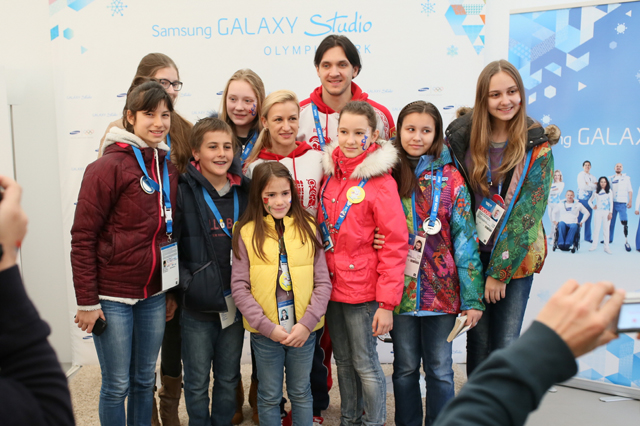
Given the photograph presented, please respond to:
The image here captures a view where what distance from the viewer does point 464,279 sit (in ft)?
7.18

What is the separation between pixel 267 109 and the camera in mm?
2391

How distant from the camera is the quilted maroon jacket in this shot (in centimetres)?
198

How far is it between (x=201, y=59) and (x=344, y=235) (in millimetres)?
2012

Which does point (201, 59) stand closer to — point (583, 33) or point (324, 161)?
point (324, 161)

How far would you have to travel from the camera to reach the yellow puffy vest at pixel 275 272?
2.12 meters

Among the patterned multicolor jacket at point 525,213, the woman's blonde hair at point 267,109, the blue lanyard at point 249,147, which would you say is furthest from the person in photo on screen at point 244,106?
the patterned multicolor jacket at point 525,213

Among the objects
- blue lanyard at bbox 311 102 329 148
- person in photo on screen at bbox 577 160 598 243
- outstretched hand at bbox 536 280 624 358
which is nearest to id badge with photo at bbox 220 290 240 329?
blue lanyard at bbox 311 102 329 148

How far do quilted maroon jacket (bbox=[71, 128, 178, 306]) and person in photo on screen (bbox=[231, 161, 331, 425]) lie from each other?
39 centimetres

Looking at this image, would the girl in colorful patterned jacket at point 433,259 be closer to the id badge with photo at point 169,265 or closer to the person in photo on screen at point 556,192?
the id badge with photo at point 169,265

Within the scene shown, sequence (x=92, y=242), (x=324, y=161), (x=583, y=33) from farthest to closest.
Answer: (x=583, y=33) < (x=324, y=161) < (x=92, y=242)

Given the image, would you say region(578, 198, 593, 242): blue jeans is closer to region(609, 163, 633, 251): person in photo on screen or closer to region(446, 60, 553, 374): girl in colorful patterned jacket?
region(609, 163, 633, 251): person in photo on screen

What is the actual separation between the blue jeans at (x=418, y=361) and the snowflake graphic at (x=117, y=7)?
2917 millimetres

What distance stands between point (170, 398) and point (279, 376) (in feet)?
2.68

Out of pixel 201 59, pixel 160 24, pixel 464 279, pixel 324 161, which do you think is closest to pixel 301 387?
pixel 464 279
